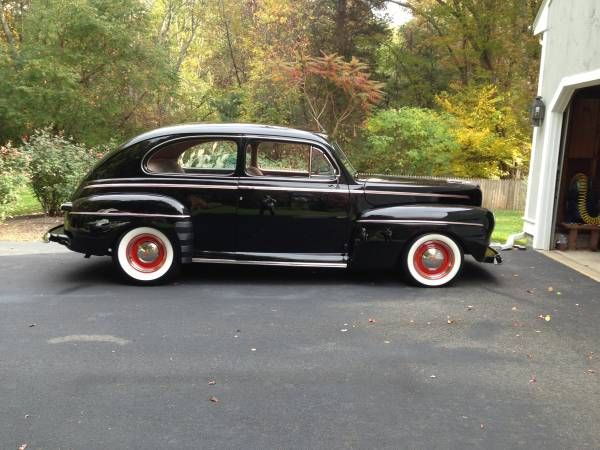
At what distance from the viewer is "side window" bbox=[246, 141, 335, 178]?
596 cm

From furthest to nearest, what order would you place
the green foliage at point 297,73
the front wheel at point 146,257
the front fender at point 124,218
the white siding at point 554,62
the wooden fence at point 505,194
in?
the wooden fence at point 505,194, the green foliage at point 297,73, the white siding at point 554,62, the front wheel at point 146,257, the front fender at point 124,218

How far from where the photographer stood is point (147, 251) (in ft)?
19.2

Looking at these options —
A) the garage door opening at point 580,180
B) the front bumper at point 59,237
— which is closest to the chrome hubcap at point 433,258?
the garage door opening at point 580,180

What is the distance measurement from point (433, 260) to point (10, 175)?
24.3 ft

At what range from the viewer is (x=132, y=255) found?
5883mm

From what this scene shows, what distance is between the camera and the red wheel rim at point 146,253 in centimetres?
585

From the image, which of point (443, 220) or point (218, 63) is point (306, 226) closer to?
point (443, 220)

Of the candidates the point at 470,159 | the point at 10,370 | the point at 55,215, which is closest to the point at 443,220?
the point at 10,370

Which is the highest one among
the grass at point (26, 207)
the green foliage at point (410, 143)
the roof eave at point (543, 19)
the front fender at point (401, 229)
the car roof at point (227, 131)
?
the roof eave at point (543, 19)

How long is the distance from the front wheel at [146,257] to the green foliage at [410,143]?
1250 cm

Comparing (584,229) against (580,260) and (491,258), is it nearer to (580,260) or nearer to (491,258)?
(580,260)

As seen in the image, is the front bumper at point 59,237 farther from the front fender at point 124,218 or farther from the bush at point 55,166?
the bush at point 55,166

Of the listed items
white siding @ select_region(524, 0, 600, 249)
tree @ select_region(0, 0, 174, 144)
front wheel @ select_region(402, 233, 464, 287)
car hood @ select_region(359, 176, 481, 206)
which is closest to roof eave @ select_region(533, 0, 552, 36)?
white siding @ select_region(524, 0, 600, 249)

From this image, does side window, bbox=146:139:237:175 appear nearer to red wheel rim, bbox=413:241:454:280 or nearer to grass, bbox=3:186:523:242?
red wheel rim, bbox=413:241:454:280
